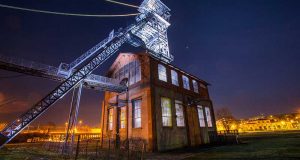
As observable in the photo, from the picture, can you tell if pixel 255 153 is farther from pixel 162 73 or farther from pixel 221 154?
pixel 162 73

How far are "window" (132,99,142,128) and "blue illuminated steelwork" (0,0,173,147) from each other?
19.4 feet

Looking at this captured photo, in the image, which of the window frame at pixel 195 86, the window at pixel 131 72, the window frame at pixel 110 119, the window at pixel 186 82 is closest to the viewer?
the window at pixel 131 72

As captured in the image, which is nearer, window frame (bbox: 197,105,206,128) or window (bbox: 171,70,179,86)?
window (bbox: 171,70,179,86)

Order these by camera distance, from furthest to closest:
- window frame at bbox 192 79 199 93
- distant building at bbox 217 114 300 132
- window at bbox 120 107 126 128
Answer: distant building at bbox 217 114 300 132, window frame at bbox 192 79 199 93, window at bbox 120 107 126 128

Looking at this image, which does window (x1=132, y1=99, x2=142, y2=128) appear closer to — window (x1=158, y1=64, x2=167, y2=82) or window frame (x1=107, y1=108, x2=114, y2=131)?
window (x1=158, y1=64, x2=167, y2=82)

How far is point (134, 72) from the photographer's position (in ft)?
63.3

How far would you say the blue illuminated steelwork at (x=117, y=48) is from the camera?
40.0ft

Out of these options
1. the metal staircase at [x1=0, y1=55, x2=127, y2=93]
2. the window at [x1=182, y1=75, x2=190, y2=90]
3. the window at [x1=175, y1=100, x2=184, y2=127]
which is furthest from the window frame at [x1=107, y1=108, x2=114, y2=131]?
the window at [x1=182, y1=75, x2=190, y2=90]

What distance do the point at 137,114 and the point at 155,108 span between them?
2.45m

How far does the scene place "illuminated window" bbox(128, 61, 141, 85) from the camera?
18470mm

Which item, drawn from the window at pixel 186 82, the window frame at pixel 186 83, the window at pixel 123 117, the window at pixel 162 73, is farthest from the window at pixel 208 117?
the window at pixel 123 117

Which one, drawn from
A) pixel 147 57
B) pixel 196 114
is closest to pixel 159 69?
pixel 147 57

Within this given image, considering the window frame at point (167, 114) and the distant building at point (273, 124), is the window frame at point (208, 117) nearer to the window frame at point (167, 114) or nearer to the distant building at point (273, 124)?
the window frame at point (167, 114)

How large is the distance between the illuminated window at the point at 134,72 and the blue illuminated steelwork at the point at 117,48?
2.94 m
